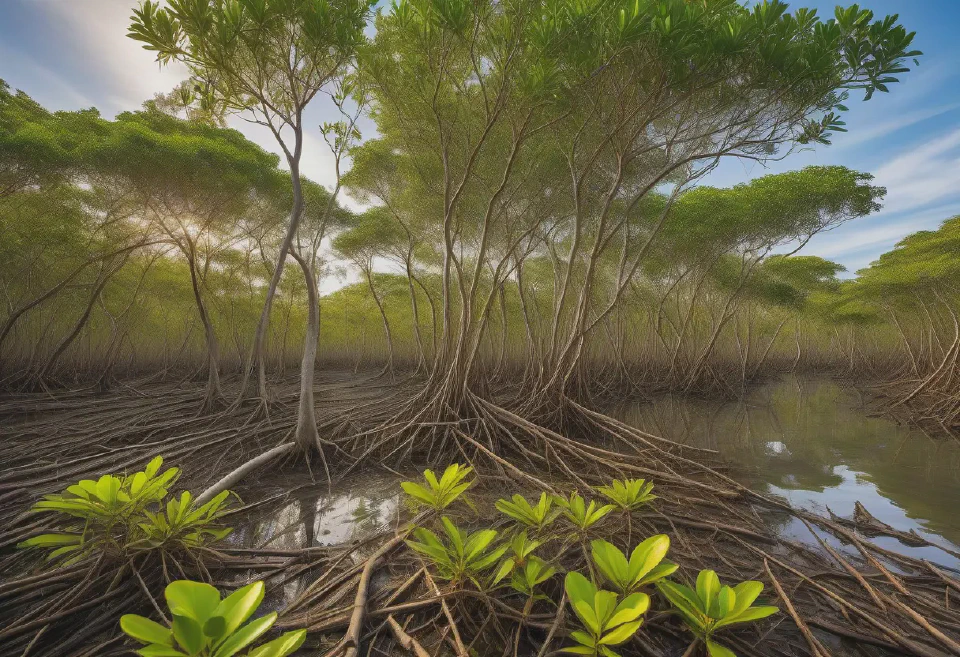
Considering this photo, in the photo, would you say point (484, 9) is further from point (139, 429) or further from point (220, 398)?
point (220, 398)

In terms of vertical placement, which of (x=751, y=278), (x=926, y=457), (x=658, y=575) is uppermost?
(x=751, y=278)

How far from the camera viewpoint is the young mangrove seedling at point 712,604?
104 cm

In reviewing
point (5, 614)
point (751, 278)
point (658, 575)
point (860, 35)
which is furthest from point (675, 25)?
point (751, 278)

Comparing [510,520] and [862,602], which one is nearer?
[862,602]

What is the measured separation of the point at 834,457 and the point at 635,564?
4.87 m

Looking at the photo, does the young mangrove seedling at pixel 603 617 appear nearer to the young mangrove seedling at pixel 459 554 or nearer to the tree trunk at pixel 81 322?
the young mangrove seedling at pixel 459 554

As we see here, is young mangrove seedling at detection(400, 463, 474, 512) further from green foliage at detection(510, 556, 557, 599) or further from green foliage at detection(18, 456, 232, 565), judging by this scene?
green foliage at detection(18, 456, 232, 565)

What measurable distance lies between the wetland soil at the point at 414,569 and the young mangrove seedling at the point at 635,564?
0.50ft

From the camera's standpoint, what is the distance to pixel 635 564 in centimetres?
119

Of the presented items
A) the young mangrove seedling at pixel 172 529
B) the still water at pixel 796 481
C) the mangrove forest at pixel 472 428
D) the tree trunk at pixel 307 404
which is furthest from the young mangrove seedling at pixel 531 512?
the tree trunk at pixel 307 404

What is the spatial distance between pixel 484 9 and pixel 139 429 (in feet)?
19.5

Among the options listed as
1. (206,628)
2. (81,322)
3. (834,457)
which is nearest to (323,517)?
(206,628)

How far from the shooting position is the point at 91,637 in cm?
129

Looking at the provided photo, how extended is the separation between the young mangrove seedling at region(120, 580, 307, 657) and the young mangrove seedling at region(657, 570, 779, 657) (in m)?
1.12
